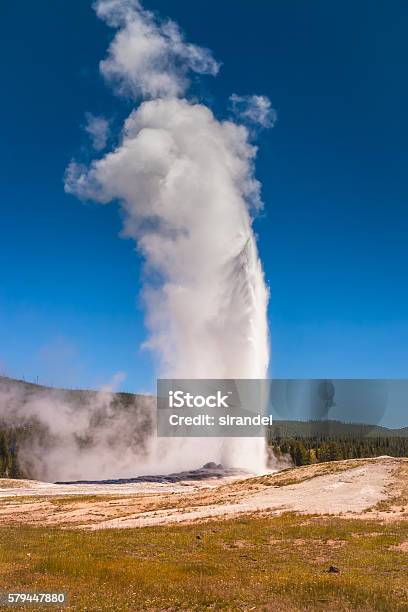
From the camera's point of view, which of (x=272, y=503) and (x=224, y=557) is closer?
(x=224, y=557)

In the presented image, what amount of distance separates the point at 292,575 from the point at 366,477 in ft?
112

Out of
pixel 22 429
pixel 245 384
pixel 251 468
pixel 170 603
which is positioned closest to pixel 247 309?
pixel 245 384

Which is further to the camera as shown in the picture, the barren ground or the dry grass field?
the barren ground

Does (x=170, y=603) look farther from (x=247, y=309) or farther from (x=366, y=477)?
(x=247, y=309)

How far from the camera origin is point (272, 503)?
4431cm

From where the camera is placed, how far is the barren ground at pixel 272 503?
131ft

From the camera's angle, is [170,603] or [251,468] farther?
[251,468]

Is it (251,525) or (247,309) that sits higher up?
(247,309)

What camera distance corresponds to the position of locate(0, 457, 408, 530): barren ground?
40.0 meters

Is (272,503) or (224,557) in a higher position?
(224,557)

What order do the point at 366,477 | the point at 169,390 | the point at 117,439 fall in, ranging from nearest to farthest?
the point at 366,477, the point at 169,390, the point at 117,439

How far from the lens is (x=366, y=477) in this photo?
169 feet

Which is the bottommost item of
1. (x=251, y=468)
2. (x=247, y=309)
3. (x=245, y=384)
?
(x=251, y=468)

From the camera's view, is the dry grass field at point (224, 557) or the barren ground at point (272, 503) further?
the barren ground at point (272, 503)
